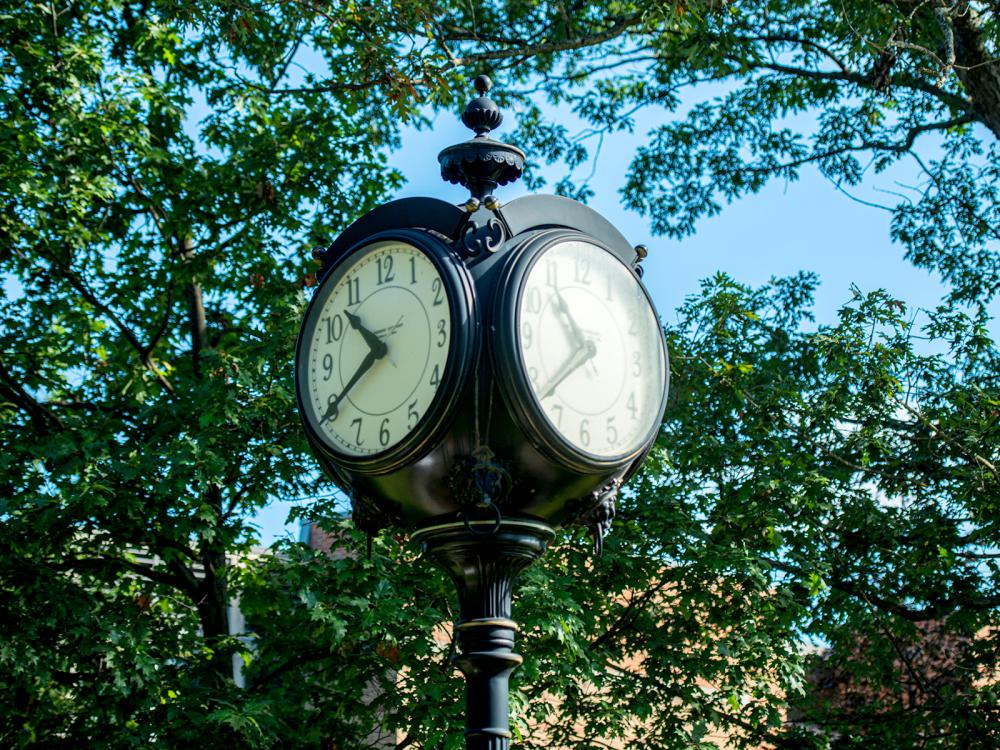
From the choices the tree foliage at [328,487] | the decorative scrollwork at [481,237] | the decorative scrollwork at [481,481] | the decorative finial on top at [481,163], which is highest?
the tree foliage at [328,487]

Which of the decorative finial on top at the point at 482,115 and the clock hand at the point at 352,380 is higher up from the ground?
the decorative finial on top at the point at 482,115

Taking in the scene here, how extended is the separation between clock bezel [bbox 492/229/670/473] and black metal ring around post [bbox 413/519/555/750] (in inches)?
7.4

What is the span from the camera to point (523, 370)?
8.29 feet

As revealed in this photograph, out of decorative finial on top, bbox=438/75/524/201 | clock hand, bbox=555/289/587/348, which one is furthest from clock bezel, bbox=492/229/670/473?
decorative finial on top, bbox=438/75/524/201

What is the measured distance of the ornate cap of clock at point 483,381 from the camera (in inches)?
101

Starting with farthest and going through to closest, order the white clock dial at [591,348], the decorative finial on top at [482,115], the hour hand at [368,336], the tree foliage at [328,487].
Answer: the tree foliage at [328,487] → the decorative finial on top at [482,115] → the hour hand at [368,336] → the white clock dial at [591,348]

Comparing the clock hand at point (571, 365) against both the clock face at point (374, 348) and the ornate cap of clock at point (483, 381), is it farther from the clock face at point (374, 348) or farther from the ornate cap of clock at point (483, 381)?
the clock face at point (374, 348)

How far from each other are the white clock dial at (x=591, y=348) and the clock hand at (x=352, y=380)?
1.15 ft

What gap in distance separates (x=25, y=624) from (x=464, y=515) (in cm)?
787

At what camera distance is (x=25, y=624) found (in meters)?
9.54

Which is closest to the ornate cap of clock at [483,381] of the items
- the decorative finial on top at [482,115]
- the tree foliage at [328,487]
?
the decorative finial on top at [482,115]

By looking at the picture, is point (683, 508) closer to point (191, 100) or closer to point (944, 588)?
point (944, 588)

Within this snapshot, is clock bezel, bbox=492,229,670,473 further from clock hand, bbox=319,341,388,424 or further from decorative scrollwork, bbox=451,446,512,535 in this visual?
clock hand, bbox=319,341,388,424

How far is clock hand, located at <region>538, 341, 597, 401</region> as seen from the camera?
261cm
